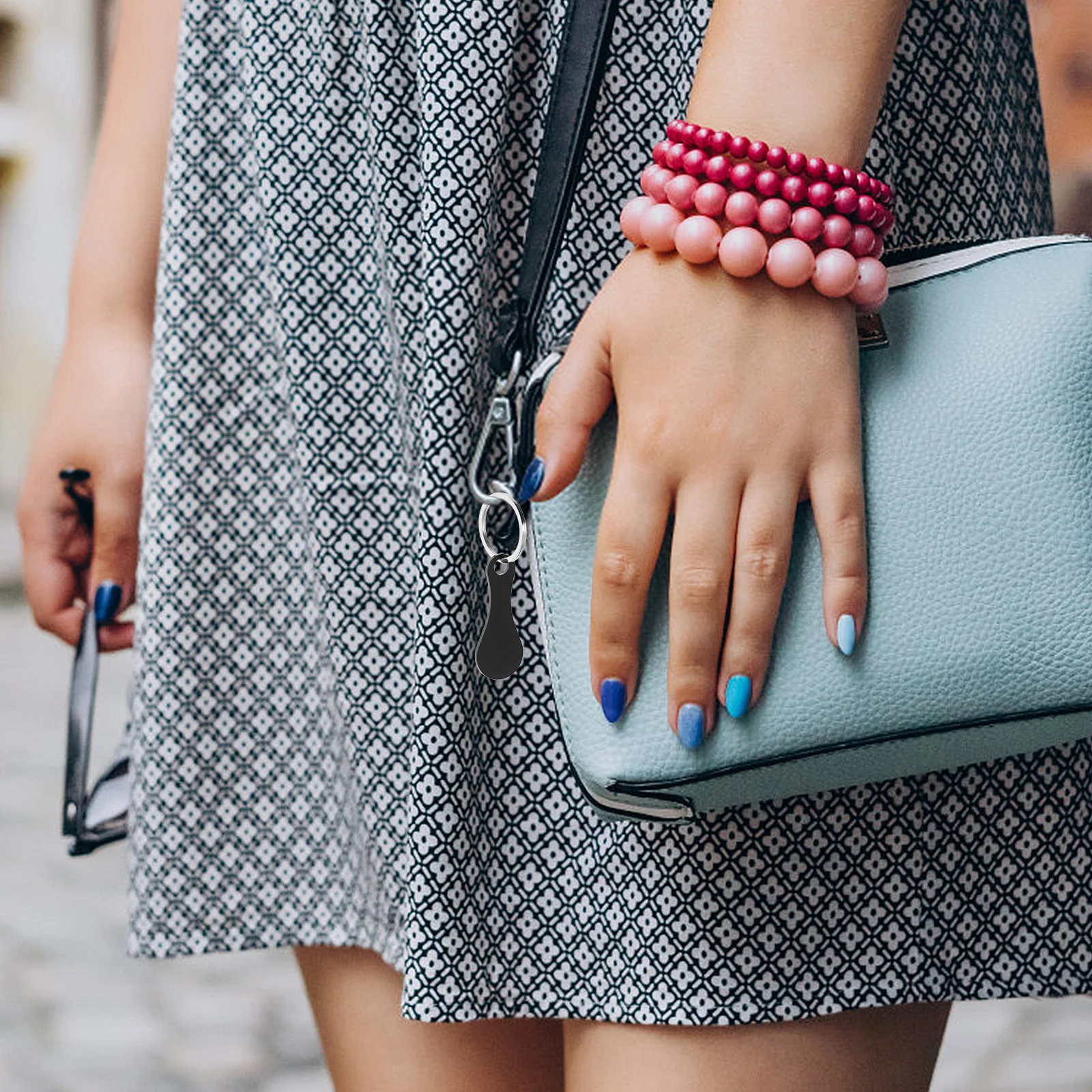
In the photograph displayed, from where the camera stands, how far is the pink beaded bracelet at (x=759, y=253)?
0.49 meters

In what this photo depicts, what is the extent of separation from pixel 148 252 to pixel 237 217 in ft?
0.38

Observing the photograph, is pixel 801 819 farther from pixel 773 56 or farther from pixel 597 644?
pixel 773 56

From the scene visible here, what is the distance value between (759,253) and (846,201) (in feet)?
0.14

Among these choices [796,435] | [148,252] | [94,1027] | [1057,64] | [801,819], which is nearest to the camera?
[796,435]

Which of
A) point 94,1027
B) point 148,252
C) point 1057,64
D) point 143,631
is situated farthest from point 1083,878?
point 1057,64

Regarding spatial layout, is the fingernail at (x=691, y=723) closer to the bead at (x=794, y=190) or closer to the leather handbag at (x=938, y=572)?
the leather handbag at (x=938, y=572)

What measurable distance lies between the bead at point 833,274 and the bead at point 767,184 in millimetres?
28

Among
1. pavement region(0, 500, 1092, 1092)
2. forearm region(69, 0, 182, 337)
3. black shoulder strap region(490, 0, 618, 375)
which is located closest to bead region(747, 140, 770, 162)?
black shoulder strap region(490, 0, 618, 375)

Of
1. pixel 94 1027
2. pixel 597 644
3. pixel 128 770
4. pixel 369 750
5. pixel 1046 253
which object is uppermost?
pixel 1046 253

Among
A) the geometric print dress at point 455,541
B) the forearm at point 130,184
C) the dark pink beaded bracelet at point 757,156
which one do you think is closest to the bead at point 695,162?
the dark pink beaded bracelet at point 757,156

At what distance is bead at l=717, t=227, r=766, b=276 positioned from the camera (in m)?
0.48

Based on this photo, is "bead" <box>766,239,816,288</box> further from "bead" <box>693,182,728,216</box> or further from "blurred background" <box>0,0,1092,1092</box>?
"blurred background" <box>0,0,1092,1092</box>

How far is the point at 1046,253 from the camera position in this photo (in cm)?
55

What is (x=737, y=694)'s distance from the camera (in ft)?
1.70
